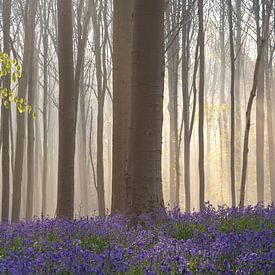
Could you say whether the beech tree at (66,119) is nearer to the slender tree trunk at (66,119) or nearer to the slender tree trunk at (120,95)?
the slender tree trunk at (66,119)

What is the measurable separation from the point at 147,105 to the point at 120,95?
214cm

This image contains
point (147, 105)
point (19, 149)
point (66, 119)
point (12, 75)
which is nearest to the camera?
point (12, 75)

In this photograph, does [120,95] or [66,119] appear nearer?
[120,95]

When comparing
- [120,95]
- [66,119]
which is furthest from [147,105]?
[66,119]

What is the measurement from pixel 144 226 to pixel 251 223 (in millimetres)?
1373

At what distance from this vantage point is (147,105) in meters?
6.36

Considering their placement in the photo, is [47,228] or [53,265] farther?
[47,228]

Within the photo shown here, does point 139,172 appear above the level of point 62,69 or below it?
below

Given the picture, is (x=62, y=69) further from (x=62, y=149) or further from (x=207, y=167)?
(x=207, y=167)

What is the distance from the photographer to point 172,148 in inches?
890

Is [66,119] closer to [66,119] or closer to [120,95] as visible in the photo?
[66,119]

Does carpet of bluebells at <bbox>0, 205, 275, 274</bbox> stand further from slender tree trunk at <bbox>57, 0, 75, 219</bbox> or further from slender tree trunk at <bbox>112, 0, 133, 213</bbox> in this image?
slender tree trunk at <bbox>57, 0, 75, 219</bbox>

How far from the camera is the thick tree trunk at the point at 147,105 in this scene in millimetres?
6297

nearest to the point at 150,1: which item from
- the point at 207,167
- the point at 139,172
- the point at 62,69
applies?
the point at 139,172
